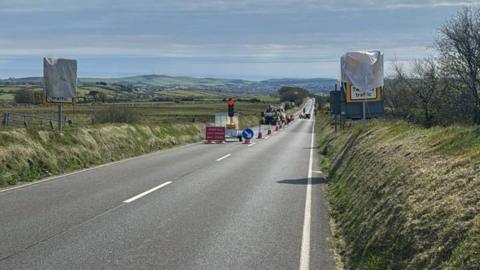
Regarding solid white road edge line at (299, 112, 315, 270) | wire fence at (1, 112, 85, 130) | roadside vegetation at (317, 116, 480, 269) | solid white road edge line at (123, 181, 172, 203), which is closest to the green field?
wire fence at (1, 112, 85, 130)

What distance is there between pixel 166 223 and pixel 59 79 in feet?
50.5

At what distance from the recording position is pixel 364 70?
20.7 meters

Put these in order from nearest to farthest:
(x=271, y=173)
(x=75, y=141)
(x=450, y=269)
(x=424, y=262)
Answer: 1. (x=450, y=269)
2. (x=424, y=262)
3. (x=271, y=173)
4. (x=75, y=141)

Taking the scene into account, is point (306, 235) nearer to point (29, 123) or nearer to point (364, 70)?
point (364, 70)

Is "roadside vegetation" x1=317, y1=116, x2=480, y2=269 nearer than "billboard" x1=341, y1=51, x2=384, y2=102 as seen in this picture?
Yes

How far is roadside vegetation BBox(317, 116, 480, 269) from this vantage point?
5586 mm

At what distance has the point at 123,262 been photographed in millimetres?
6848

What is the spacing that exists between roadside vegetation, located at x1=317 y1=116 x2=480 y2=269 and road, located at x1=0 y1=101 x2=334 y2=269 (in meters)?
0.55

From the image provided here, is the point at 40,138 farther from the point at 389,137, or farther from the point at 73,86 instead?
the point at 389,137

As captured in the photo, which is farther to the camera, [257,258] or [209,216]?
[209,216]

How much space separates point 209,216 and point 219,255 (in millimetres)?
2743

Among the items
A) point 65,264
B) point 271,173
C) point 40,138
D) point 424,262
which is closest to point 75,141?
point 40,138

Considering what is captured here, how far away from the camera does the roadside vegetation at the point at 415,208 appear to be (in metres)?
5.59

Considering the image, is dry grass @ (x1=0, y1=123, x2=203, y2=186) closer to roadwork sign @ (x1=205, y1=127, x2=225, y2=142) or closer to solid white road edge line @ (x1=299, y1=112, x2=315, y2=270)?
solid white road edge line @ (x1=299, y1=112, x2=315, y2=270)
